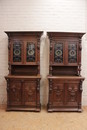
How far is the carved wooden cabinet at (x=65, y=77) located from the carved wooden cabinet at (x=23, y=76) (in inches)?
12.9

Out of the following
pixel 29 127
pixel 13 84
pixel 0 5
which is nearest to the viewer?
pixel 29 127

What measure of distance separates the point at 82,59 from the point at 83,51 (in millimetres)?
209

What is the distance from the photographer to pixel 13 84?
12.2 ft

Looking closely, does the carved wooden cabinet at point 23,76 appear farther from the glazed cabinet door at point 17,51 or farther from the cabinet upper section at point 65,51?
the cabinet upper section at point 65,51

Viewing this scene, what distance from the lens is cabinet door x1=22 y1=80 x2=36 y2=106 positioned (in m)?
3.70

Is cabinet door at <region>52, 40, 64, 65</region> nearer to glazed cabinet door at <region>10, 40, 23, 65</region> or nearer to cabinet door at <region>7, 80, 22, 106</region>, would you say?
glazed cabinet door at <region>10, 40, 23, 65</region>

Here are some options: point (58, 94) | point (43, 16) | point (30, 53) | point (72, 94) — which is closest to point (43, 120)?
point (58, 94)

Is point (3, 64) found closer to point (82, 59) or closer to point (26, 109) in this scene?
point (26, 109)

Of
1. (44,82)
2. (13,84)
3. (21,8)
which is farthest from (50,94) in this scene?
(21,8)

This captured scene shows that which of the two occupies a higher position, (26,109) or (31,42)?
(31,42)

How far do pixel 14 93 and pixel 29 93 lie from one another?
350mm

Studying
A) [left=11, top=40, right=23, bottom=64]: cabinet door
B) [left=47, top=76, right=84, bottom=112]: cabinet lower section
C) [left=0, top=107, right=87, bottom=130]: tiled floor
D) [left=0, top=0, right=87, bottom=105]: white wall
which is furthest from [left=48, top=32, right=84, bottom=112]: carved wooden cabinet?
[left=11, top=40, right=23, bottom=64]: cabinet door

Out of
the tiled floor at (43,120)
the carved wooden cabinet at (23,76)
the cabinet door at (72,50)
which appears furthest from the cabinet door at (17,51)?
the tiled floor at (43,120)

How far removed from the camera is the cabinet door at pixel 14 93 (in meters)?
3.70
